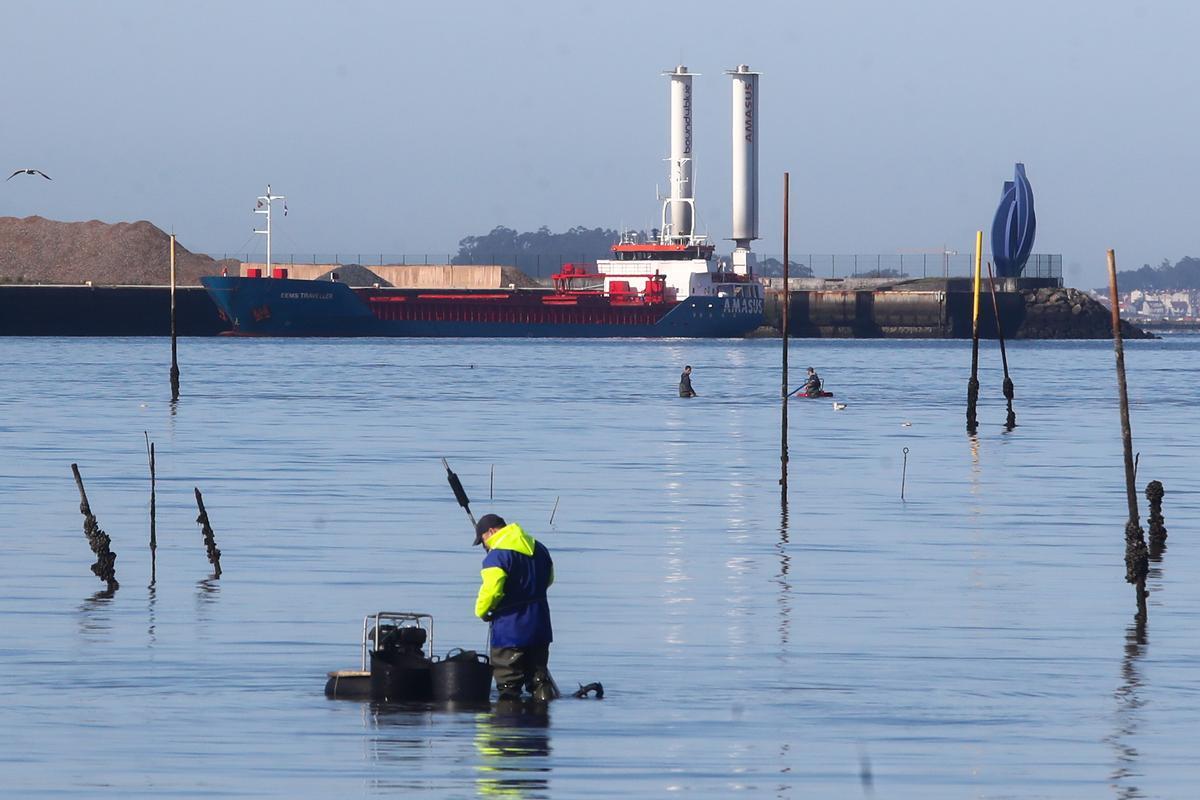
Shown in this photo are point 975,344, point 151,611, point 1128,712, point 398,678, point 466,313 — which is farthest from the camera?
point 466,313

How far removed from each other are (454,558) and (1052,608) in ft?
27.6

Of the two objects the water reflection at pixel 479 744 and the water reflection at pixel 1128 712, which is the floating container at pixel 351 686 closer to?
the water reflection at pixel 479 744

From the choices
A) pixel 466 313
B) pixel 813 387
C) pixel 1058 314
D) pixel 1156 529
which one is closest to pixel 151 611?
pixel 1156 529

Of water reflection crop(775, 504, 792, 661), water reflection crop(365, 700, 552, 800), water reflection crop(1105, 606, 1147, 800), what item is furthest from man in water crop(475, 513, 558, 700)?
water reflection crop(1105, 606, 1147, 800)

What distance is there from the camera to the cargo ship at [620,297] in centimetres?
16050

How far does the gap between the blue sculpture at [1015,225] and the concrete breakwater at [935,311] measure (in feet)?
6.86

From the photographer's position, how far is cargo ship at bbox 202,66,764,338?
6319 inches

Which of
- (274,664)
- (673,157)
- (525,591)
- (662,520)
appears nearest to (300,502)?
(662,520)

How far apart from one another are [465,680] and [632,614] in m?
6.41

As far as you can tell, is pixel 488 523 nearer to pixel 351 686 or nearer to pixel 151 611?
pixel 351 686

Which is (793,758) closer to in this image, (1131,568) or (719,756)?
(719,756)

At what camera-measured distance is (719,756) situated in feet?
52.3

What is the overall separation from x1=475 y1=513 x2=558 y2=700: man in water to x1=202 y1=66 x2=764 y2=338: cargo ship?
Result: 140494 mm

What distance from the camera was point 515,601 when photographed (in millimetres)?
16656
